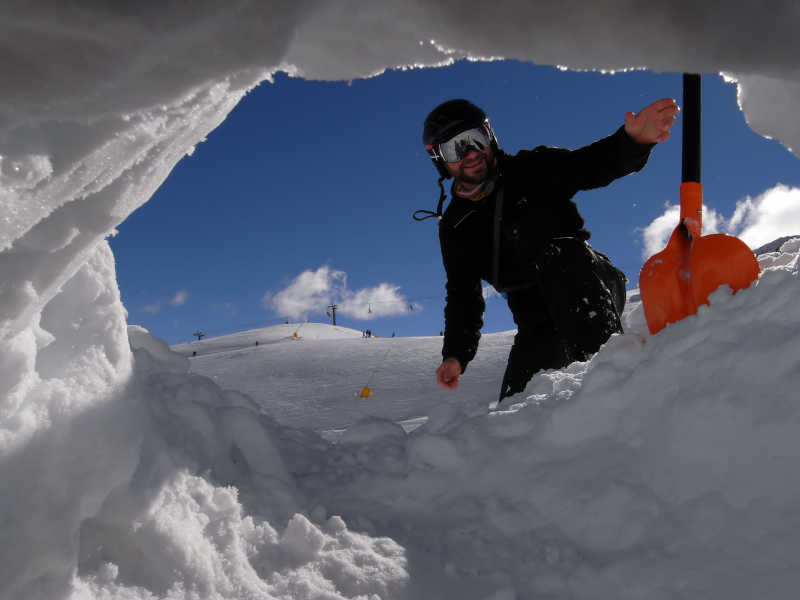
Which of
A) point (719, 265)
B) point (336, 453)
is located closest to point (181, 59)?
point (336, 453)

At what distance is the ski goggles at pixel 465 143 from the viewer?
10.4 ft

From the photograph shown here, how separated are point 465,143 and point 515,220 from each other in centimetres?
53

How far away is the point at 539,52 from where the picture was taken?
115 centimetres

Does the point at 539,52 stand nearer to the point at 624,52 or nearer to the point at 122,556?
the point at 624,52

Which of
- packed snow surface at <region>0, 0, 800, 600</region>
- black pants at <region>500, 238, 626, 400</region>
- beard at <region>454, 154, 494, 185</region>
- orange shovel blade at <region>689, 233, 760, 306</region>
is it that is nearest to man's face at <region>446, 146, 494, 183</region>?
beard at <region>454, 154, 494, 185</region>

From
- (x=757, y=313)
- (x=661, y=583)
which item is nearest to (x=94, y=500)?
(x=661, y=583)

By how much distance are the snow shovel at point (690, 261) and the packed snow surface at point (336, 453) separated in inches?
9.0

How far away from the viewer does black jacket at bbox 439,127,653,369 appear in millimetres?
2922

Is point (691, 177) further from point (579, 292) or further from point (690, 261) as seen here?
point (579, 292)

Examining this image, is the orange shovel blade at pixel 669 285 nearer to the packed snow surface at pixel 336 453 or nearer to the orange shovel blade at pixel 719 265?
the orange shovel blade at pixel 719 265

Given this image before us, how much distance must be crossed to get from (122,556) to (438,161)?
8.86 feet

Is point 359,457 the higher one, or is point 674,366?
point 674,366

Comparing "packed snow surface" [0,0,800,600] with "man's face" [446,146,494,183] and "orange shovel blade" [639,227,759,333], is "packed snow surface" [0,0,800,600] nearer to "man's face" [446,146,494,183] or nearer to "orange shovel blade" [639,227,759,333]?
"orange shovel blade" [639,227,759,333]

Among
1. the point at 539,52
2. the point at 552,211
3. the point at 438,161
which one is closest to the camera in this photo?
the point at 539,52
